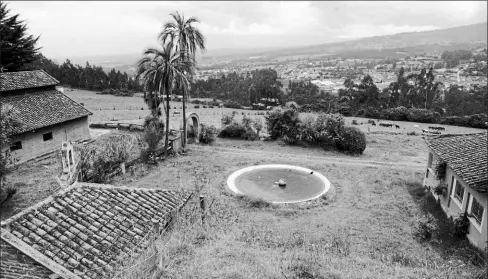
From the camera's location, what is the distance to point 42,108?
23766 millimetres

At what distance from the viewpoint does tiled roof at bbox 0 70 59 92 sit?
75.3 feet

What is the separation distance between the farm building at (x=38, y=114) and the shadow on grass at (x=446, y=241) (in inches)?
898

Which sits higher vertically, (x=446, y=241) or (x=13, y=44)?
(x=13, y=44)

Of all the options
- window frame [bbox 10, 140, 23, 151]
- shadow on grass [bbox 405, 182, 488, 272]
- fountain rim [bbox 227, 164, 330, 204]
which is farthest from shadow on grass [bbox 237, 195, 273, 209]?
window frame [bbox 10, 140, 23, 151]

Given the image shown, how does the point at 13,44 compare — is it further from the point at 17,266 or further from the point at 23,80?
the point at 17,266

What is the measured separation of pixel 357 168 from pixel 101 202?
18.6m

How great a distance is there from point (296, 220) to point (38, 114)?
1890 centimetres

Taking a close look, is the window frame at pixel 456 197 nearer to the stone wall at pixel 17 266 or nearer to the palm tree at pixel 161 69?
the stone wall at pixel 17 266

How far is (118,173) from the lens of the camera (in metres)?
20.1

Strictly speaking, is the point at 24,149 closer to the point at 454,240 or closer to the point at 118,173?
the point at 118,173

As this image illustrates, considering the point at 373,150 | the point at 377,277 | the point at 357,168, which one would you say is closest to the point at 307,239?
the point at 377,277

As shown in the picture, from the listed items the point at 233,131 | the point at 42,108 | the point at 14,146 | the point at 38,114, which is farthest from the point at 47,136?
the point at 233,131

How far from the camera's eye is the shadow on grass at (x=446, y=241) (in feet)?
38.9

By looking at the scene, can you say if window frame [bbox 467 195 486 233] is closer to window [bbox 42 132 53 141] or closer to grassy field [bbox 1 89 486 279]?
grassy field [bbox 1 89 486 279]
